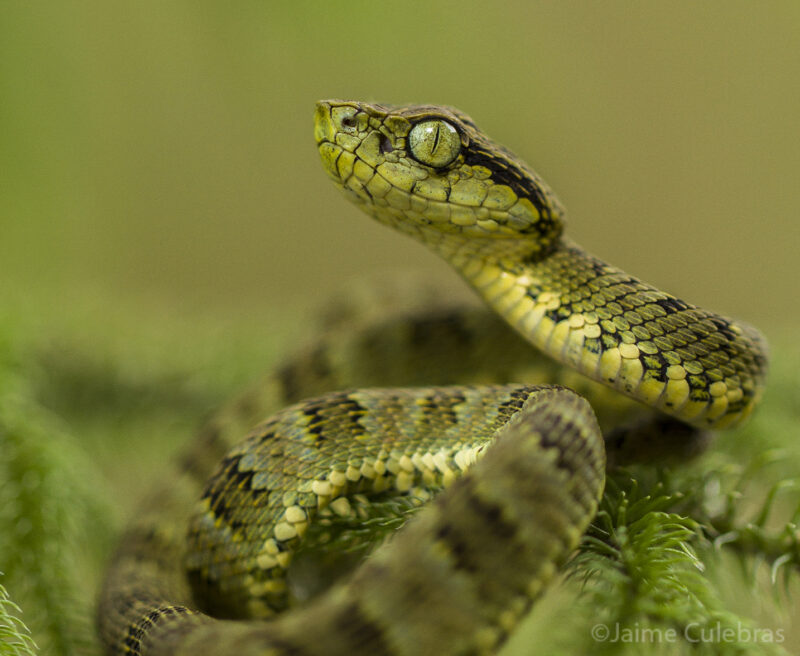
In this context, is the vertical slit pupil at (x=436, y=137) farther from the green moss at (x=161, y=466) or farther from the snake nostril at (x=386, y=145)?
the green moss at (x=161, y=466)

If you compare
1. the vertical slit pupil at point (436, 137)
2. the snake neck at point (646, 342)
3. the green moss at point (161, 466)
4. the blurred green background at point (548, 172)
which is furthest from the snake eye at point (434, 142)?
the blurred green background at point (548, 172)

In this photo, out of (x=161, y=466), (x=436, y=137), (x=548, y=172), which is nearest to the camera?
(x=436, y=137)

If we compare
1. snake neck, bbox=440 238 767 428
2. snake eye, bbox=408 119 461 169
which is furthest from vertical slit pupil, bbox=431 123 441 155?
snake neck, bbox=440 238 767 428

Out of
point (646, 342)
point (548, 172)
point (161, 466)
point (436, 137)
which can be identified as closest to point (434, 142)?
point (436, 137)

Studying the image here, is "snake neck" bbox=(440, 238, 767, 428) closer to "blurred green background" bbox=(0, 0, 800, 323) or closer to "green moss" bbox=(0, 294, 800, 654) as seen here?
"green moss" bbox=(0, 294, 800, 654)

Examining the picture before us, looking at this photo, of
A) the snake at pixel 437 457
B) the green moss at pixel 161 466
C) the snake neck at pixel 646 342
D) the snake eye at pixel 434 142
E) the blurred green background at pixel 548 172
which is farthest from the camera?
the blurred green background at pixel 548 172

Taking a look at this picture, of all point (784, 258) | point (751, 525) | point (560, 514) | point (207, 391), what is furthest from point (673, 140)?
point (560, 514)

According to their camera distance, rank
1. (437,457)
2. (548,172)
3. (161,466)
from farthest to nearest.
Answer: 1. (548,172)
2. (161,466)
3. (437,457)

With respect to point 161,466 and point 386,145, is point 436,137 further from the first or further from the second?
point 161,466
